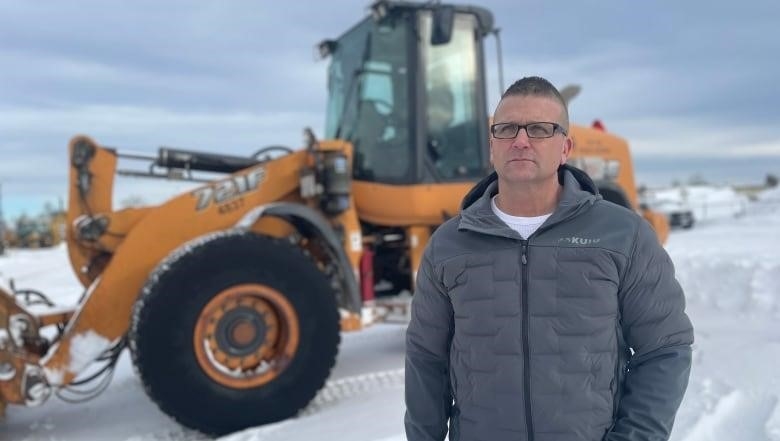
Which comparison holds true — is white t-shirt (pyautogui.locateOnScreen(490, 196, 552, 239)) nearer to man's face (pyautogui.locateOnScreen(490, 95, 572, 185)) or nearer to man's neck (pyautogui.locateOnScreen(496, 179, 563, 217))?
man's neck (pyautogui.locateOnScreen(496, 179, 563, 217))

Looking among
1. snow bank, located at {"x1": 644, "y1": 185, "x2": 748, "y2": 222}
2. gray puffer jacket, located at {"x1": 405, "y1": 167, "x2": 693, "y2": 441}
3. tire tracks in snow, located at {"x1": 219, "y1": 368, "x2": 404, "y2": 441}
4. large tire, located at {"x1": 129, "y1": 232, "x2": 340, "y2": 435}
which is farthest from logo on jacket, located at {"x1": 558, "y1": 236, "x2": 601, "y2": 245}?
snow bank, located at {"x1": 644, "y1": 185, "x2": 748, "y2": 222}

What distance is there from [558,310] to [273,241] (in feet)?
9.26

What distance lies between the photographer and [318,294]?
437cm

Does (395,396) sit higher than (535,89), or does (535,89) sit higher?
(535,89)

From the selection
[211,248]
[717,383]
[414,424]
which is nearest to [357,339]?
[211,248]

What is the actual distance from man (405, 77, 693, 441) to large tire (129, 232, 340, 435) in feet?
8.40

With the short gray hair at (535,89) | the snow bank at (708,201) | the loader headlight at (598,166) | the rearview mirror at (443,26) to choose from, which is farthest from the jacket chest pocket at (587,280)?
the snow bank at (708,201)

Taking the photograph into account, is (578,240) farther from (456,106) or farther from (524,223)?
(456,106)

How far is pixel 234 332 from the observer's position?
4211mm

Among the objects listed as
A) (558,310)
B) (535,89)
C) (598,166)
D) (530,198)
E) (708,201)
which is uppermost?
(535,89)

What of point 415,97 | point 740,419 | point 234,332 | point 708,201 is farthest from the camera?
point 708,201

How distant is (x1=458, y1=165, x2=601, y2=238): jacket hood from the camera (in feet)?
5.83

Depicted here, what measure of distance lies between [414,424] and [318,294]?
247 centimetres

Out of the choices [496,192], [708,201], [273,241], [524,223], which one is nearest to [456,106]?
[273,241]
